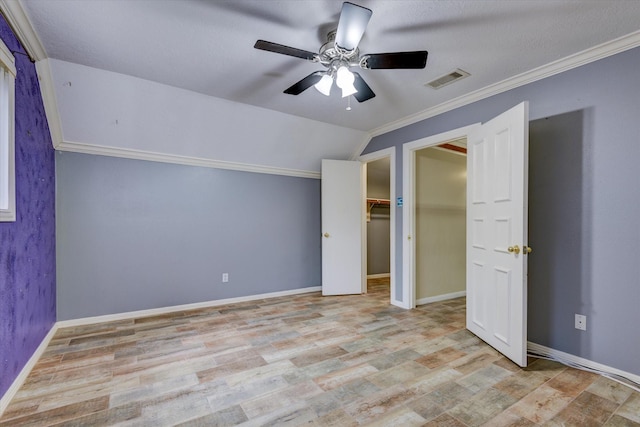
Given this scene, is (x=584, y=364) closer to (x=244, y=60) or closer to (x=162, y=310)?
(x=244, y=60)

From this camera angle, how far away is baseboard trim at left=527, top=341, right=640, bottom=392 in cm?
206

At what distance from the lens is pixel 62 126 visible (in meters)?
2.95

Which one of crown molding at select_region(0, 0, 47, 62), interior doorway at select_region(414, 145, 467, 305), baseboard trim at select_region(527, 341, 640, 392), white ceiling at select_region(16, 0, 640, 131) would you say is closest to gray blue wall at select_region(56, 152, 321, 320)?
crown molding at select_region(0, 0, 47, 62)

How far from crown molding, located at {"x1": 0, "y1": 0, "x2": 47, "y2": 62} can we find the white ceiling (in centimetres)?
4

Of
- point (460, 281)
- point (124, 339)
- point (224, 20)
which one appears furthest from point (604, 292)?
point (124, 339)

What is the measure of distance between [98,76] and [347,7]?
2.46m

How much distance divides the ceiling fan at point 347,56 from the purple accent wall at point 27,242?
187 cm

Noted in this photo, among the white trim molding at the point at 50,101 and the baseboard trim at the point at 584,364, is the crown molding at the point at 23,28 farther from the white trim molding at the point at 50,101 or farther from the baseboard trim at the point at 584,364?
the baseboard trim at the point at 584,364

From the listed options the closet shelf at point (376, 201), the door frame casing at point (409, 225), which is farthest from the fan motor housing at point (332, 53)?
the closet shelf at point (376, 201)

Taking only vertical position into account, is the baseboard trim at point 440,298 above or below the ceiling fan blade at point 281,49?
below

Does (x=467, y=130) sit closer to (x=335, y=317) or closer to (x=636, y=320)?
(x=636, y=320)

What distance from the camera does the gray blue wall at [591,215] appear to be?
83.3 inches

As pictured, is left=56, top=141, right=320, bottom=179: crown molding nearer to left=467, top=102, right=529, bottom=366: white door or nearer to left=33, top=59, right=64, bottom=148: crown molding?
left=33, top=59, right=64, bottom=148: crown molding

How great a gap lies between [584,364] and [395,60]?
8.88 ft
